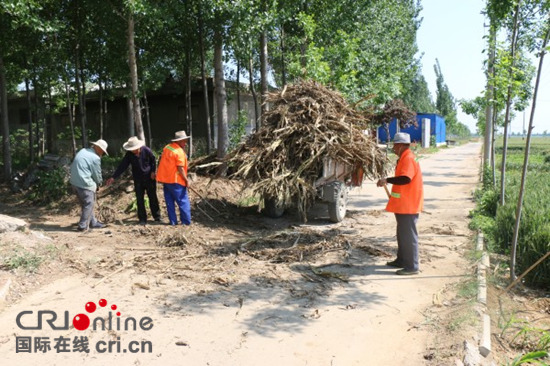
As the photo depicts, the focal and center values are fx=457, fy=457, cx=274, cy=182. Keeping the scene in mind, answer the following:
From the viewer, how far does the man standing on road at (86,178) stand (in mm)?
8359

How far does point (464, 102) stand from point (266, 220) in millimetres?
8222

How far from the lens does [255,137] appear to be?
29.8ft

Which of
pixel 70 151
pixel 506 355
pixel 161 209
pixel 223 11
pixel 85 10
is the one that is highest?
pixel 85 10

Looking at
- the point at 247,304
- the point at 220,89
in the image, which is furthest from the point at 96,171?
the point at 220,89

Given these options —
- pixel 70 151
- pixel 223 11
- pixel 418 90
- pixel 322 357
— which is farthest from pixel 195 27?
pixel 418 90

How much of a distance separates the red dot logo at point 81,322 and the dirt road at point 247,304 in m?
0.06

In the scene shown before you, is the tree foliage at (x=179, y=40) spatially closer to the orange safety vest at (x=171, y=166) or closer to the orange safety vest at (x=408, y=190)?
the orange safety vest at (x=171, y=166)

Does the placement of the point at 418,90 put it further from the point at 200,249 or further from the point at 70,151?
the point at 200,249

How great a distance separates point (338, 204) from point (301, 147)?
1.58 metres

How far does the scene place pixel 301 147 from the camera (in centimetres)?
852

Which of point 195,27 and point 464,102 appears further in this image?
point 195,27

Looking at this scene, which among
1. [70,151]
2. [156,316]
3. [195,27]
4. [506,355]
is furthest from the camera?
[70,151]

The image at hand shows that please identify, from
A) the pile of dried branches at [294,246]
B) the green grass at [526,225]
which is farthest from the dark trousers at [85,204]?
the green grass at [526,225]

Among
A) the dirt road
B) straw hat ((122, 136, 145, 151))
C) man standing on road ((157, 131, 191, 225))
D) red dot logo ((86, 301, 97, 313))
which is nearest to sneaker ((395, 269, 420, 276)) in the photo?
the dirt road
